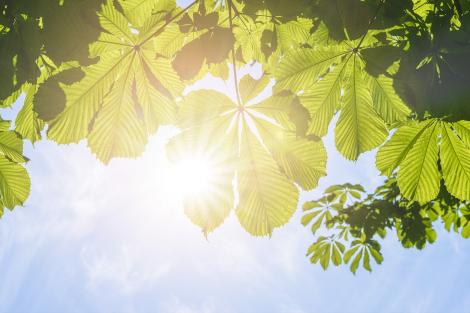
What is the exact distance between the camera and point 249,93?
144cm

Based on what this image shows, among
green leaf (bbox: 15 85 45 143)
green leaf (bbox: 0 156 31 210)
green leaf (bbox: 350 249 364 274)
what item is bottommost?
green leaf (bbox: 0 156 31 210)

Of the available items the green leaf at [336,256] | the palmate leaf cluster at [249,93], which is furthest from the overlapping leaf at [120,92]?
the green leaf at [336,256]

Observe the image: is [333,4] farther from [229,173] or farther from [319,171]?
[229,173]

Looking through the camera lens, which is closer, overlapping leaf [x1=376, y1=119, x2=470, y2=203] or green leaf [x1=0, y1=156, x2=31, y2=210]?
overlapping leaf [x1=376, y1=119, x2=470, y2=203]

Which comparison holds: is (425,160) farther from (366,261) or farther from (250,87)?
(366,261)

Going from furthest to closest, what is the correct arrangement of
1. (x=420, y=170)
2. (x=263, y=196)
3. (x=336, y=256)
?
(x=336, y=256) < (x=420, y=170) < (x=263, y=196)

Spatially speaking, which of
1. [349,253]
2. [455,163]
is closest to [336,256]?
[349,253]

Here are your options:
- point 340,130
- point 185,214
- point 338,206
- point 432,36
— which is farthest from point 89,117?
point 338,206

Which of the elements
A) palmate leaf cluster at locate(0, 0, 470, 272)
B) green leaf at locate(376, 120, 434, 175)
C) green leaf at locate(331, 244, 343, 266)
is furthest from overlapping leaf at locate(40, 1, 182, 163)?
green leaf at locate(331, 244, 343, 266)

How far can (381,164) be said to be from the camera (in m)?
1.61

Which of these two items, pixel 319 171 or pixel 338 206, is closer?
pixel 319 171

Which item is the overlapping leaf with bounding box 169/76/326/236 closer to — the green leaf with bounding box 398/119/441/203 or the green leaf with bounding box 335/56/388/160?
the green leaf with bounding box 335/56/388/160

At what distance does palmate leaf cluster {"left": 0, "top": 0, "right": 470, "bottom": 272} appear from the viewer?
1.19 metres

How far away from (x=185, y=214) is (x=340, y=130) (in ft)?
2.40
